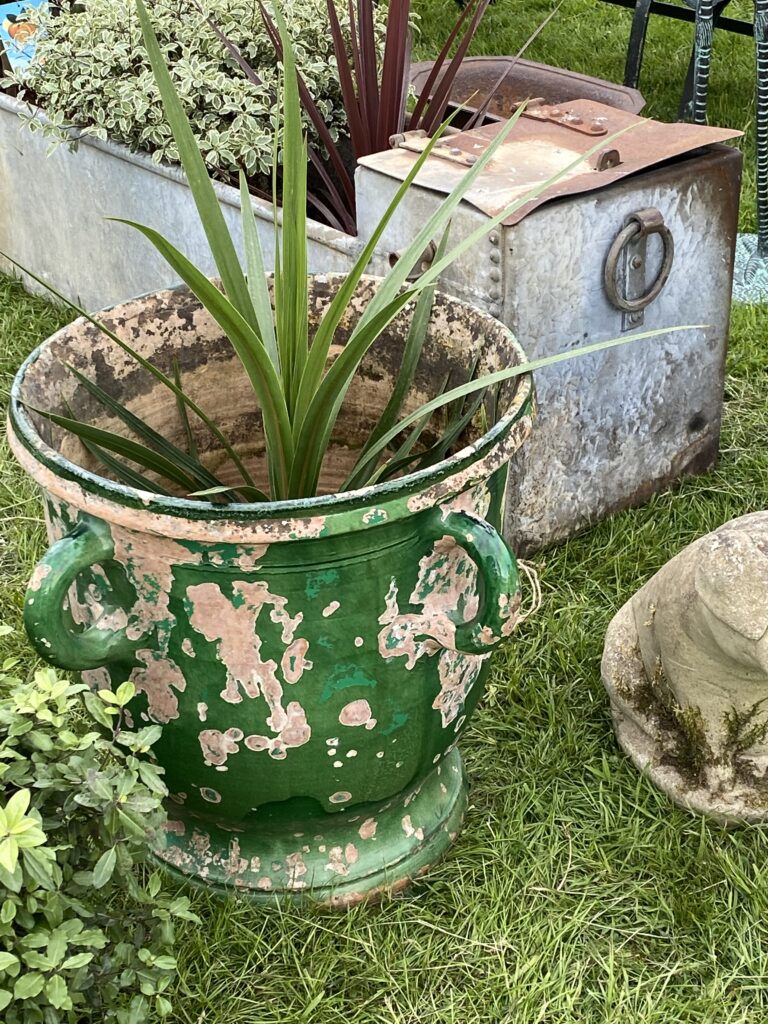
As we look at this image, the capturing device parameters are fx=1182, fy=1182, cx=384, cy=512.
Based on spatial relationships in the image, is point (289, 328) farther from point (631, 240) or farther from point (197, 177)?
point (631, 240)

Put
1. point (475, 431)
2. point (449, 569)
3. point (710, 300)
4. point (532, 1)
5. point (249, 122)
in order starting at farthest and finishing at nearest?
point (532, 1)
point (249, 122)
point (710, 300)
point (475, 431)
point (449, 569)

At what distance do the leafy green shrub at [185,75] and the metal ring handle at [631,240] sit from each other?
37.9 inches

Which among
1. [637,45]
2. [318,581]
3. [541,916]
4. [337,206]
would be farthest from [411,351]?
[637,45]

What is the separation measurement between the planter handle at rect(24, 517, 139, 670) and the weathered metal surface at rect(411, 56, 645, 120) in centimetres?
168

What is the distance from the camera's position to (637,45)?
4.22 meters

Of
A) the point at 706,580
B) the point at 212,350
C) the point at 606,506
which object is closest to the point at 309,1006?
the point at 706,580

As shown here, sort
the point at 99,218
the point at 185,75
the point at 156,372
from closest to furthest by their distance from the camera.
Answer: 1. the point at 156,372
2. the point at 185,75
3. the point at 99,218

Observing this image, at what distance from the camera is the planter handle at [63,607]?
1.45 meters

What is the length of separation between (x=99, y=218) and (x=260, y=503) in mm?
2191

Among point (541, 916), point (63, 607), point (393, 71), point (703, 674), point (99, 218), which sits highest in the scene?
point (393, 71)

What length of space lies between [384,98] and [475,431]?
1129 millimetres

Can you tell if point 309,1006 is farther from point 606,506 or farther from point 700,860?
point 606,506

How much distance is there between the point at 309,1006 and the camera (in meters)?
1.69

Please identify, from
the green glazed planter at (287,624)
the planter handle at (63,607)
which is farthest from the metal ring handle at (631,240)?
the planter handle at (63,607)
